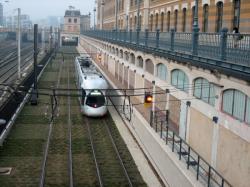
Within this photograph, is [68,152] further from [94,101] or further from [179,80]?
[94,101]

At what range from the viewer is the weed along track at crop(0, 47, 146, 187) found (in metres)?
20.6

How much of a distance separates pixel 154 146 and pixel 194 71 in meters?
4.84

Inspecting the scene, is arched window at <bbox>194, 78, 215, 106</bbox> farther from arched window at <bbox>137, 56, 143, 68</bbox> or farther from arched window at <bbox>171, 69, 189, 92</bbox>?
arched window at <bbox>137, 56, 143, 68</bbox>

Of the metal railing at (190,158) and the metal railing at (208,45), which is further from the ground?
the metal railing at (208,45)

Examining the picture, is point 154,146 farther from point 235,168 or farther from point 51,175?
point 235,168

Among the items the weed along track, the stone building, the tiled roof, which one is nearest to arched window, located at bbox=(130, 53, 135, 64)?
the stone building

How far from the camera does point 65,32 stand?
157750 millimetres

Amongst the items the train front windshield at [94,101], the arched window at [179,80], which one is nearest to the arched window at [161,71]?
the arched window at [179,80]

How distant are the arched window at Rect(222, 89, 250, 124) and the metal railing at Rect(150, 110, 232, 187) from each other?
213 cm

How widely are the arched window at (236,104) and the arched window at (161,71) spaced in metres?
9.33

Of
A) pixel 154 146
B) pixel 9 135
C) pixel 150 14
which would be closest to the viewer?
pixel 154 146

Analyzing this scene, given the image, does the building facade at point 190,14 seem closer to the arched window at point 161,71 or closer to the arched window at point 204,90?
the arched window at point 204,90

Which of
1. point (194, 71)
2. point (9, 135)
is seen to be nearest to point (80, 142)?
point (9, 135)

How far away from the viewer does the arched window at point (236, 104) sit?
15.7 metres
